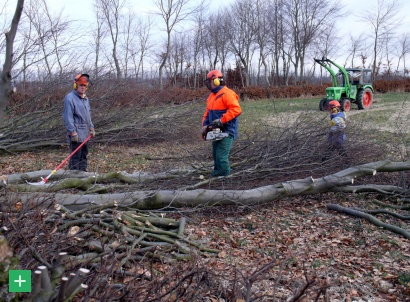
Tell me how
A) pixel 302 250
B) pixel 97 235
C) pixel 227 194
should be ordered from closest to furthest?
pixel 97 235 < pixel 302 250 < pixel 227 194

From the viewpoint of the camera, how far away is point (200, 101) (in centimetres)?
1157

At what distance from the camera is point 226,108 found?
228 inches

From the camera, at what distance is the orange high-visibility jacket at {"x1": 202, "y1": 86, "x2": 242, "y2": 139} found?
5680mm

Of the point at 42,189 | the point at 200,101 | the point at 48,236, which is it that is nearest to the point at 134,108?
the point at 200,101

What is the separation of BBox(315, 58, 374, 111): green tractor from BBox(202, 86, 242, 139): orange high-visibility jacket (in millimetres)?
12010

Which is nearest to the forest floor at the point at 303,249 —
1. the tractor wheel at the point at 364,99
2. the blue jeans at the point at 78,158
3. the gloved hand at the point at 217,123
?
the gloved hand at the point at 217,123

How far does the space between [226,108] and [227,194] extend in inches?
56.5

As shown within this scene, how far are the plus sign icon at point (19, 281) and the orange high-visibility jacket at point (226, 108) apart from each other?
3997 mm

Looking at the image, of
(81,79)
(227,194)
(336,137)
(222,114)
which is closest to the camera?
(227,194)

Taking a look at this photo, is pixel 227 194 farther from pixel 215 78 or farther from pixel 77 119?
pixel 77 119

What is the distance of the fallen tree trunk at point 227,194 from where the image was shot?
14.3 ft

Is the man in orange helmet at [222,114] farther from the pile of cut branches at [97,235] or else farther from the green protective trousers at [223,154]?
the pile of cut branches at [97,235]

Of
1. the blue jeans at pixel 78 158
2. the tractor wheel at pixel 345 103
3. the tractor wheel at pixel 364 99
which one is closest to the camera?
the blue jeans at pixel 78 158

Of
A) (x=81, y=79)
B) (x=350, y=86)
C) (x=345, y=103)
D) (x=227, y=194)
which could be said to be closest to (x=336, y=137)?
(x=227, y=194)
